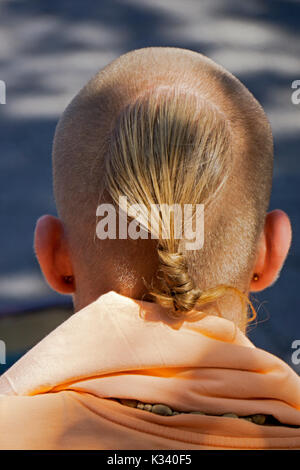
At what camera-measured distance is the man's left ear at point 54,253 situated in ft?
3.13

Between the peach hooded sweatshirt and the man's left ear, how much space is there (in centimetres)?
13

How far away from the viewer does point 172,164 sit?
84cm

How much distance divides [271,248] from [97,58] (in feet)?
8.70

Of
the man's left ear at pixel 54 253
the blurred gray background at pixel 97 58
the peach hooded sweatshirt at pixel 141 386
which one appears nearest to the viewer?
the peach hooded sweatshirt at pixel 141 386

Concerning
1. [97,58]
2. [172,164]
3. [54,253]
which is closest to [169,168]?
[172,164]

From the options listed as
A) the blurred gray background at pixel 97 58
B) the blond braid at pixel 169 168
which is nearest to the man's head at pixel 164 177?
the blond braid at pixel 169 168

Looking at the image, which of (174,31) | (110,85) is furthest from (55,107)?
(110,85)

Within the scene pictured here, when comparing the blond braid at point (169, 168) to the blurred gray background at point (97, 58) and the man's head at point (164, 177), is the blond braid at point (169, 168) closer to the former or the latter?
the man's head at point (164, 177)

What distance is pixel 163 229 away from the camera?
83 cm

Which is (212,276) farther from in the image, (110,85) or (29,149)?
(29,149)

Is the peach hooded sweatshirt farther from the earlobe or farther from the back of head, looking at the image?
the earlobe

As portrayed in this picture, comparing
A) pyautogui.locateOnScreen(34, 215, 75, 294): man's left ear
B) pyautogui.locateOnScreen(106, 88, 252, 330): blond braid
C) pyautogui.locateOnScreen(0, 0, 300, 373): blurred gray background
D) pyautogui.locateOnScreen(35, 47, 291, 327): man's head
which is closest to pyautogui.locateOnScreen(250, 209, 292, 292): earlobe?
pyautogui.locateOnScreen(35, 47, 291, 327): man's head

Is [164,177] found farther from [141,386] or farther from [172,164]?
[141,386]

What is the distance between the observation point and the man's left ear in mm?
955
